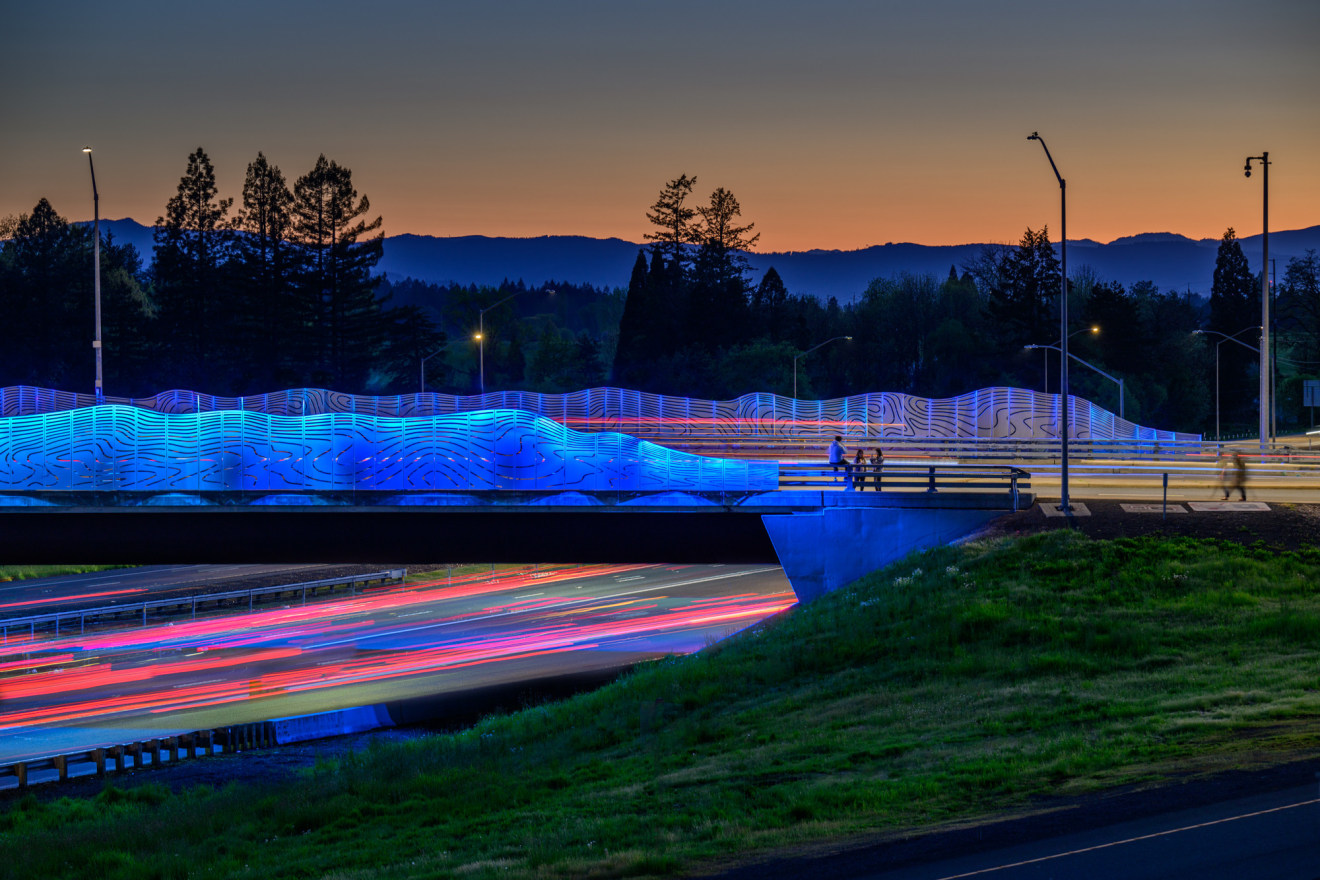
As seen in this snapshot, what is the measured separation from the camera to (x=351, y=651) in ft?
143

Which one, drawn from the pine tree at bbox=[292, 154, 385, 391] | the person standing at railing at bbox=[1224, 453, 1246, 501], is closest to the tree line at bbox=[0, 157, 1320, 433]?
the pine tree at bbox=[292, 154, 385, 391]

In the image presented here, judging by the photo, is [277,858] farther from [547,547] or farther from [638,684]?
[547,547]

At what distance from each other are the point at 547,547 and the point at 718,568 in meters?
31.2

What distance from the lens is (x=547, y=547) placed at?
1275 inches

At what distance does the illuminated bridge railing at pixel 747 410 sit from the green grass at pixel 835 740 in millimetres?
29956

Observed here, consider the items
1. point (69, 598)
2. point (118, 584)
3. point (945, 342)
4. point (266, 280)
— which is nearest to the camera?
point (69, 598)

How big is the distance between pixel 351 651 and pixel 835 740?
30281mm

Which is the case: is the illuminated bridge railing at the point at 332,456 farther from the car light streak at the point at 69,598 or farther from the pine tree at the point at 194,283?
the pine tree at the point at 194,283

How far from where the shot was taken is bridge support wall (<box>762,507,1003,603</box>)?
28.7 metres

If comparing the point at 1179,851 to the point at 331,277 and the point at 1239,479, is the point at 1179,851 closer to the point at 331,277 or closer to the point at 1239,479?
the point at 1239,479

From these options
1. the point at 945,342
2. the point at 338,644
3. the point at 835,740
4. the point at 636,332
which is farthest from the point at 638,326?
the point at 835,740

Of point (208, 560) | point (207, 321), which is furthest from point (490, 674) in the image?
point (207, 321)

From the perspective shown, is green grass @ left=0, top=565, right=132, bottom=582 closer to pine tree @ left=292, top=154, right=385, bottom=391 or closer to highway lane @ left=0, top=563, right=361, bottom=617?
highway lane @ left=0, top=563, right=361, bottom=617

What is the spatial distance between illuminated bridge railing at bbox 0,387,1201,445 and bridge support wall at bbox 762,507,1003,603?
23841mm
